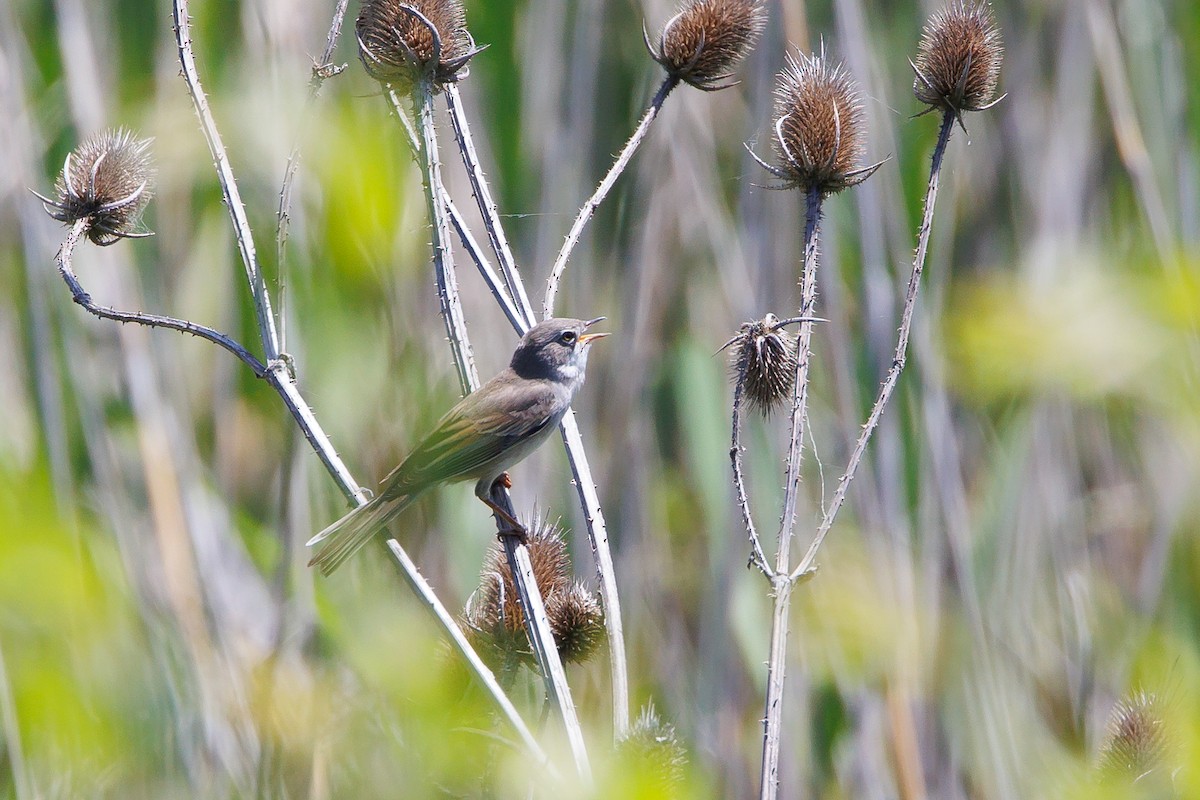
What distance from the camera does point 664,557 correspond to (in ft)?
16.6

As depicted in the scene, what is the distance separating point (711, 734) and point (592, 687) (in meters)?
0.51

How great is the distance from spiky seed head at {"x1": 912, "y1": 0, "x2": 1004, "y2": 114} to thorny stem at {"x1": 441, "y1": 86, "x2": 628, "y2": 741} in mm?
726

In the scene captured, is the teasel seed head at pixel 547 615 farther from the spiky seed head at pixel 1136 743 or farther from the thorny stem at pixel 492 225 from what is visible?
the spiky seed head at pixel 1136 743

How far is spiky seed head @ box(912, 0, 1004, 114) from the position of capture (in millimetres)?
2910

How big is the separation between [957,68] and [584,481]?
4.50ft

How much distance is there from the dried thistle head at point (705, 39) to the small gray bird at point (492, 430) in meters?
0.81

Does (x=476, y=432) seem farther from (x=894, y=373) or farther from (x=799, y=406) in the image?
(x=894, y=373)

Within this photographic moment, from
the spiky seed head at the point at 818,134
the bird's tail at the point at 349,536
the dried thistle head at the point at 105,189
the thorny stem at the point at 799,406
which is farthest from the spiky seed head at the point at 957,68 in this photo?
the dried thistle head at the point at 105,189

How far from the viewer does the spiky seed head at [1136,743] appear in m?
2.79

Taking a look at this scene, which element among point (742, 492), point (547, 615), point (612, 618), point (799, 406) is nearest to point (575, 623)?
point (547, 615)

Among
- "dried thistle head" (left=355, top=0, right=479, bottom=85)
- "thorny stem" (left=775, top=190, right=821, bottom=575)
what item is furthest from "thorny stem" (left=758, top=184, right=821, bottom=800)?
"dried thistle head" (left=355, top=0, right=479, bottom=85)

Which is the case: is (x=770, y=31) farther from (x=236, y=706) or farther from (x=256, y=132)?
(x=236, y=706)

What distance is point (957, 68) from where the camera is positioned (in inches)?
115

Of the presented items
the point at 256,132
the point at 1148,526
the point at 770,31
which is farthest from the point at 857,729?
the point at 256,132
